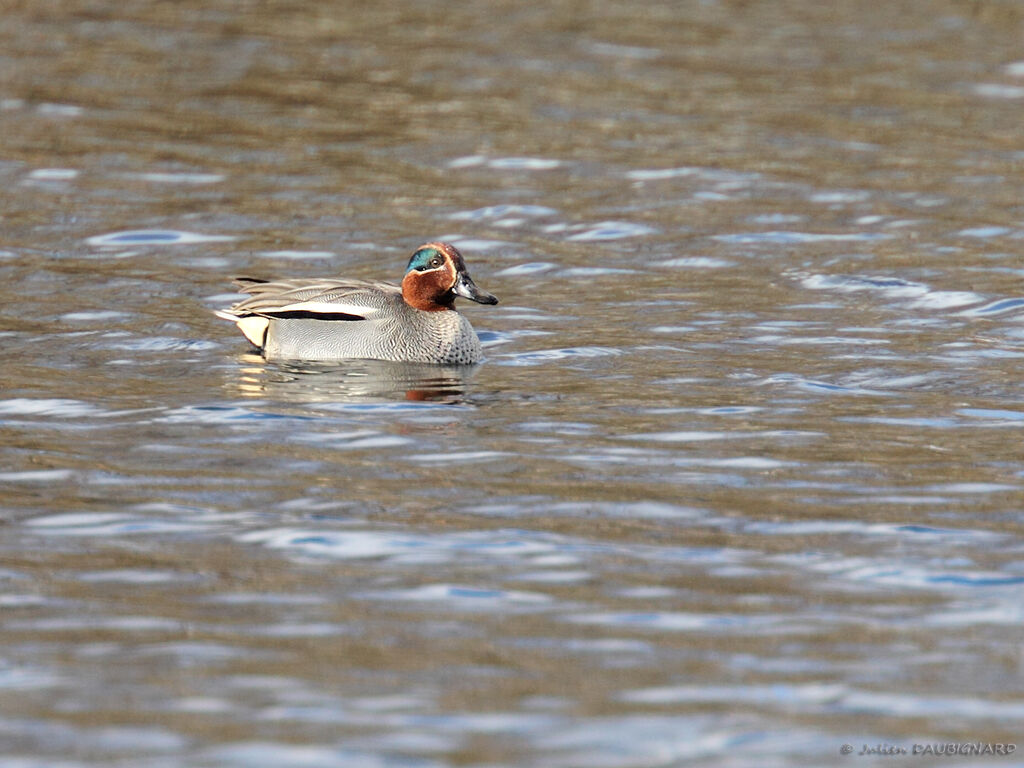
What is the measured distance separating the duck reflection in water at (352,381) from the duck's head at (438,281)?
477mm

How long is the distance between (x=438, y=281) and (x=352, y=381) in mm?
1154

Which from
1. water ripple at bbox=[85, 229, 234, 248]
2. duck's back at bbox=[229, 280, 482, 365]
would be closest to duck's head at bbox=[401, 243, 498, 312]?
duck's back at bbox=[229, 280, 482, 365]

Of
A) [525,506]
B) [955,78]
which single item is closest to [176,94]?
[955,78]

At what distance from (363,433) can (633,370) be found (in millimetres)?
2259

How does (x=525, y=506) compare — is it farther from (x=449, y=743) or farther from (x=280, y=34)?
(x=280, y=34)

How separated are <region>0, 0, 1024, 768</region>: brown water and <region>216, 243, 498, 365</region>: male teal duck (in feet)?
0.76

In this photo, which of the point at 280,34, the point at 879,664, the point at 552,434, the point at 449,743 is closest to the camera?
the point at 449,743

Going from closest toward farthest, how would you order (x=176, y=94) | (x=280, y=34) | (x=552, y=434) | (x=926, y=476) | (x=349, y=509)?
(x=349, y=509)
(x=926, y=476)
(x=552, y=434)
(x=176, y=94)
(x=280, y=34)

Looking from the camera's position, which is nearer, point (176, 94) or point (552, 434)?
point (552, 434)

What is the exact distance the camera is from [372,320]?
11.9m

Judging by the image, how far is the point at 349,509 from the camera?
8250mm

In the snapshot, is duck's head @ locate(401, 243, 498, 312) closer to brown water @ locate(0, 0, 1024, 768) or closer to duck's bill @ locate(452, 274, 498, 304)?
duck's bill @ locate(452, 274, 498, 304)

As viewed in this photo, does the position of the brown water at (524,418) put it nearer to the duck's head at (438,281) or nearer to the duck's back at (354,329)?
the duck's back at (354,329)

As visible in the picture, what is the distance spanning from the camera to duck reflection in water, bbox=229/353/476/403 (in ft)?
35.3
